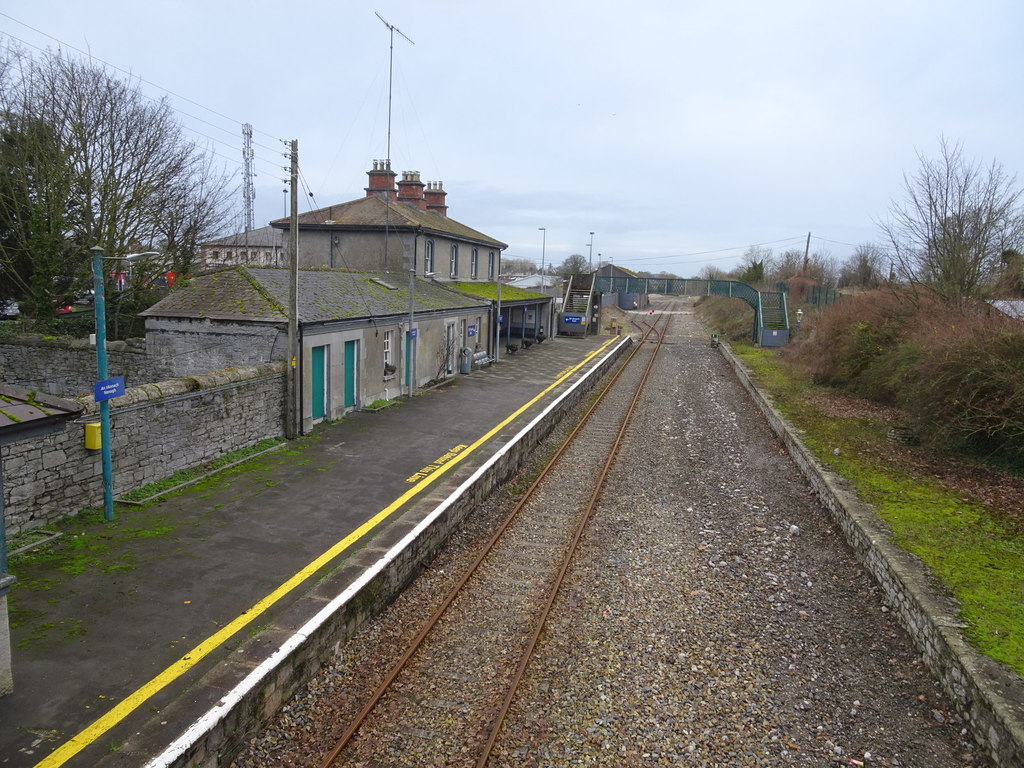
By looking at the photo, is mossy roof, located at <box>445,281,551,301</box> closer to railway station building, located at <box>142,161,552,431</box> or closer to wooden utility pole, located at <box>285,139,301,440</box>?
railway station building, located at <box>142,161,552,431</box>

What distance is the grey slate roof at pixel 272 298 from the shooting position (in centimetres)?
1393

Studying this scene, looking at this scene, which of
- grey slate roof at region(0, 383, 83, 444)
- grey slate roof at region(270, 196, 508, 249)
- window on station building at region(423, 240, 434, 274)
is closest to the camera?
grey slate roof at region(0, 383, 83, 444)

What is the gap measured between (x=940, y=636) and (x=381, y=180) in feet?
86.4

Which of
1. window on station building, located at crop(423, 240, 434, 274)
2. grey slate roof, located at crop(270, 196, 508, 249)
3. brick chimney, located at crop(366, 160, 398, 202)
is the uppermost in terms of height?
brick chimney, located at crop(366, 160, 398, 202)

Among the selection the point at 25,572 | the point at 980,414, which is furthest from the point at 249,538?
the point at 980,414

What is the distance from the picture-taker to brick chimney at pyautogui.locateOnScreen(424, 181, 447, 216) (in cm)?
3403

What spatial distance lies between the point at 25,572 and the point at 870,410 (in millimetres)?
19009

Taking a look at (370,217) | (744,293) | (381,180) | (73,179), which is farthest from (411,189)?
(744,293)

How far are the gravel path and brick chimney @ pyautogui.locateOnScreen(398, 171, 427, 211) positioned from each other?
22353mm

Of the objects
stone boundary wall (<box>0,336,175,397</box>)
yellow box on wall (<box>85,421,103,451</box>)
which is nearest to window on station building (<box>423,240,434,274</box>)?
stone boundary wall (<box>0,336,175,397</box>)

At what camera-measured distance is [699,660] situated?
6578 millimetres

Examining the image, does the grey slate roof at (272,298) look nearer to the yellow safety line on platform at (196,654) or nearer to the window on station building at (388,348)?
the window on station building at (388,348)

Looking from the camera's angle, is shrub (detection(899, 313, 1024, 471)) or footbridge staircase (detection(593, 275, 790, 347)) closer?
shrub (detection(899, 313, 1024, 471))

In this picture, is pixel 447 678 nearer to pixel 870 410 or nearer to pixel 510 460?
pixel 510 460
